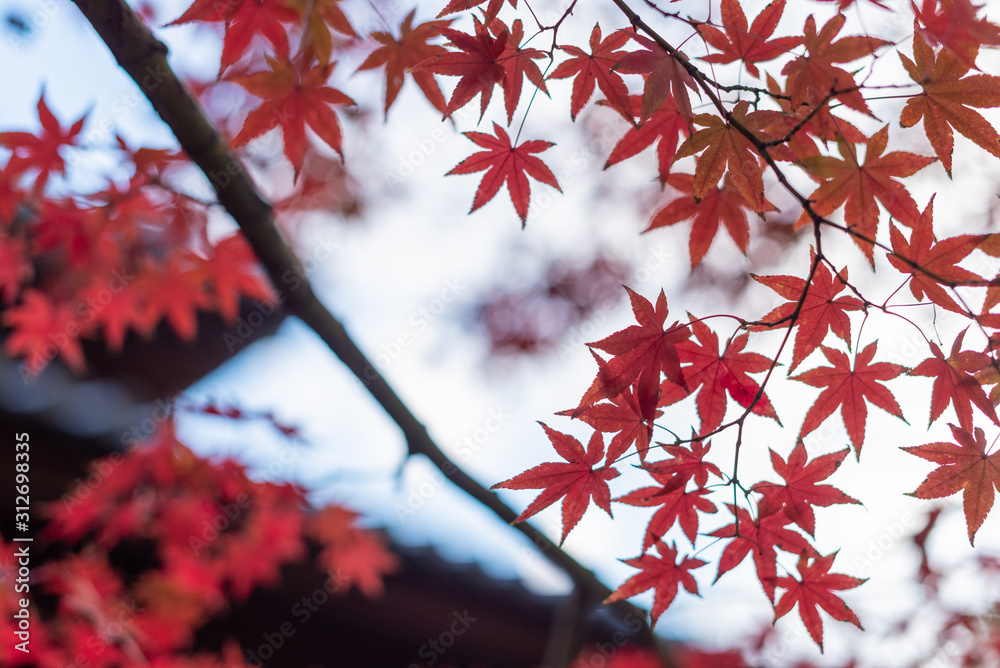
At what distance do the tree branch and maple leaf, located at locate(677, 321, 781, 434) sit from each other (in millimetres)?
894

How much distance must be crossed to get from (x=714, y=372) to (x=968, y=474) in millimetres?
471

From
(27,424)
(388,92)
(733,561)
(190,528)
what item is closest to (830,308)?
(733,561)

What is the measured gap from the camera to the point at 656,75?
90 cm

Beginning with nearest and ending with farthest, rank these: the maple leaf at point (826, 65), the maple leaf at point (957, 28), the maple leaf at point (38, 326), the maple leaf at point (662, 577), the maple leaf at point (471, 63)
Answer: the maple leaf at point (957, 28) → the maple leaf at point (826, 65) → the maple leaf at point (471, 63) → the maple leaf at point (662, 577) → the maple leaf at point (38, 326)

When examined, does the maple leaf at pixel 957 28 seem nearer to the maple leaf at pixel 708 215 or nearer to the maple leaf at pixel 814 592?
the maple leaf at pixel 708 215

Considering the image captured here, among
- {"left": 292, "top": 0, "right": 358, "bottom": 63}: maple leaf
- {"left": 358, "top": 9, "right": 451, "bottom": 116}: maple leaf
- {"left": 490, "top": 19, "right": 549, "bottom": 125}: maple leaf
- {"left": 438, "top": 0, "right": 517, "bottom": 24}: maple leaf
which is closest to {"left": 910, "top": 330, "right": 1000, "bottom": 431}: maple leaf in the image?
{"left": 490, "top": 19, "right": 549, "bottom": 125}: maple leaf

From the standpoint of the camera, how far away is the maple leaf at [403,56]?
51.8 inches

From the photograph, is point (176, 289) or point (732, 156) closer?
point (732, 156)

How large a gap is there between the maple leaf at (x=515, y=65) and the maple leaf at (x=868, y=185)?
54cm

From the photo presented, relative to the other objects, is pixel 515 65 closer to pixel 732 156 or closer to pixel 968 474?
pixel 732 156

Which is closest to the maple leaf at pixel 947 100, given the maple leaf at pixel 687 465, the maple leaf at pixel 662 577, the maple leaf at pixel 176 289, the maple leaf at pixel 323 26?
the maple leaf at pixel 687 465

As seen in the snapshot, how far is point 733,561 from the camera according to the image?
1.20 meters

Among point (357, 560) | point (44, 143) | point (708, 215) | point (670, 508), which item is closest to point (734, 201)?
point (708, 215)

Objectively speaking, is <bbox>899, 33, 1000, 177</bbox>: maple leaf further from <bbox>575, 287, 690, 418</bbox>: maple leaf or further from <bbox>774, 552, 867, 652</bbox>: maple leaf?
<bbox>774, 552, 867, 652</bbox>: maple leaf
